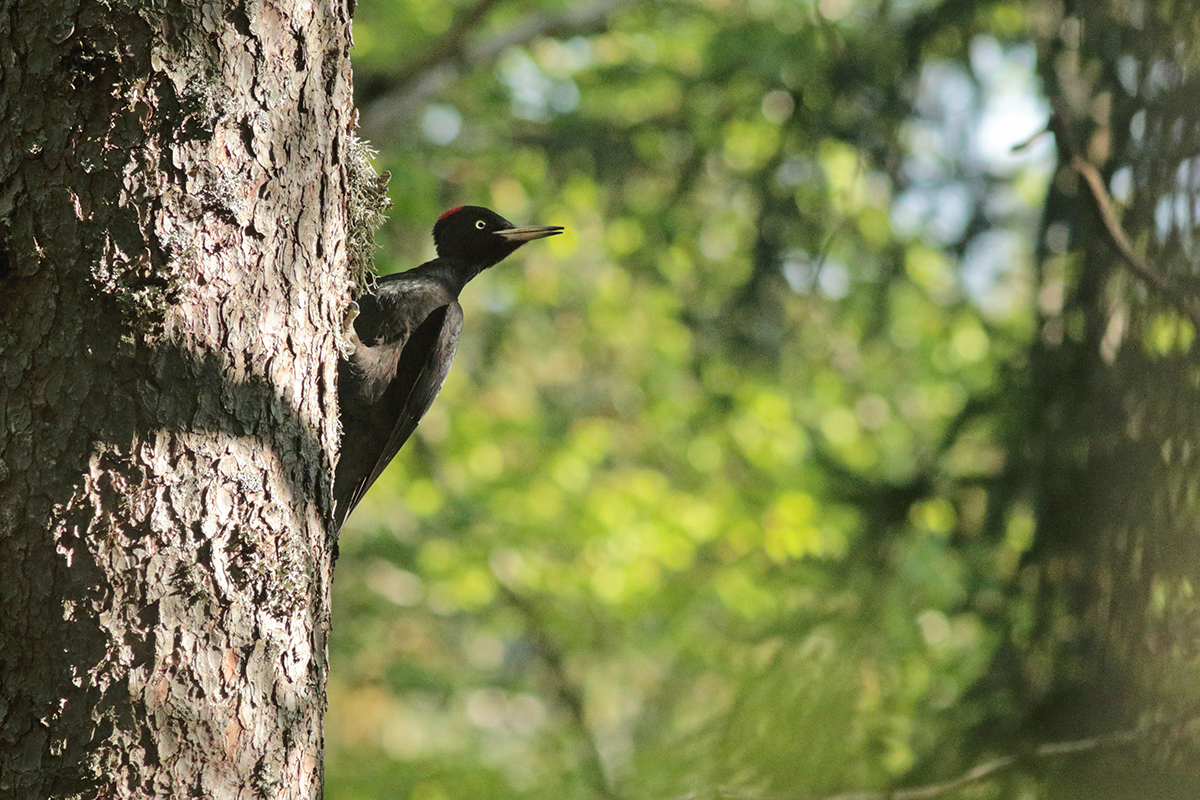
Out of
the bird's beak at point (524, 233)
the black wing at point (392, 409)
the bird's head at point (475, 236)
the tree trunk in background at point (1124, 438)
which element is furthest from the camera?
the bird's head at point (475, 236)

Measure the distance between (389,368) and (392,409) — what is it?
0.49 feet

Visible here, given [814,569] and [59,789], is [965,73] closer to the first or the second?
[814,569]

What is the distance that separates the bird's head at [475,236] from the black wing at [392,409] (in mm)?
607

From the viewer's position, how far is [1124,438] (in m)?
2.47

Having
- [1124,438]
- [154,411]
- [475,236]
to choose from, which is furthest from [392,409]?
[1124,438]

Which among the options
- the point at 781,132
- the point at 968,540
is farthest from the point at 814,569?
the point at 781,132

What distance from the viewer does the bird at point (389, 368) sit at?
10.7 feet

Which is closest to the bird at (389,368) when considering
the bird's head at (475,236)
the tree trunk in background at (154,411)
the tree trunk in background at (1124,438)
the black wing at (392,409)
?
A: the black wing at (392,409)

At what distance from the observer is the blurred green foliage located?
3051 mm

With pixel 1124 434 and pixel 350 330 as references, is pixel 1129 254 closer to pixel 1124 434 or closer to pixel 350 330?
pixel 1124 434

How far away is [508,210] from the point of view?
1065 centimetres

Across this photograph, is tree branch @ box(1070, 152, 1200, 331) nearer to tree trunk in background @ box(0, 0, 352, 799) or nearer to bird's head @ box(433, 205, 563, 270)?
tree trunk in background @ box(0, 0, 352, 799)

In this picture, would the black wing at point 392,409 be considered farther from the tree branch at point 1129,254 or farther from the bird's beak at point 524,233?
the tree branch at point 1129,254

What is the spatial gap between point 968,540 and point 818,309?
15.1 ft
